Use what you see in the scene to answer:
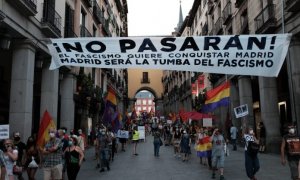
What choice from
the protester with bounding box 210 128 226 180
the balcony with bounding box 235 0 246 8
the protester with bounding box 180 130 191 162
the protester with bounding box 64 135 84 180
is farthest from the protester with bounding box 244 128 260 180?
the balcony with bounding box 235 0 246 8

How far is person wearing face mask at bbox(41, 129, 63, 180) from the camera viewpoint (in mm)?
8234

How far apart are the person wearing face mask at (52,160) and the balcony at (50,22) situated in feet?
27.2

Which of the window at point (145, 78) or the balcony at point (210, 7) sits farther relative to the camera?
the window at point (145, 78)

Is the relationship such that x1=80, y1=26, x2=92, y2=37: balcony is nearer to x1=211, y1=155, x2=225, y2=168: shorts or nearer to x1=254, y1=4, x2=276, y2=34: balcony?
x1=254, y1=4, x2=276, y2=34: balcony

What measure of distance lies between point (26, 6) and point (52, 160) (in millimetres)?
7083

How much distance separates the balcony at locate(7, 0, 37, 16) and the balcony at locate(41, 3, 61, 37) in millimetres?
1395

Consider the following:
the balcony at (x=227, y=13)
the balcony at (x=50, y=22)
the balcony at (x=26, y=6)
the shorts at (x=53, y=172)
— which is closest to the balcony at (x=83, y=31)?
the balcony at (x=50, y=22)

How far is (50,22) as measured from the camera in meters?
15.9

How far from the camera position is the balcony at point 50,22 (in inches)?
604

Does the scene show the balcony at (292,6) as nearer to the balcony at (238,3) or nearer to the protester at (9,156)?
the balcony at (238,3)

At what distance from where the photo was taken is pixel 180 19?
245 feet

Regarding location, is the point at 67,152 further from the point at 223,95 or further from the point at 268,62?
the point at 223,95

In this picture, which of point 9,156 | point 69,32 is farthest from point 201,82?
point 9,156

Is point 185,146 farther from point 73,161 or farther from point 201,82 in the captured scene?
point 201,82
